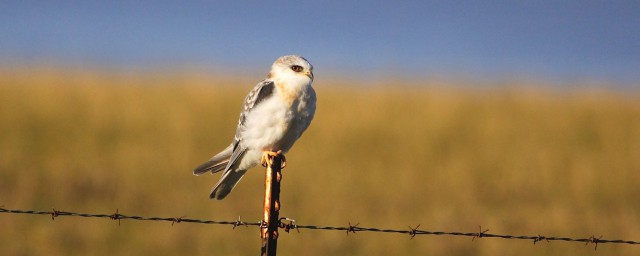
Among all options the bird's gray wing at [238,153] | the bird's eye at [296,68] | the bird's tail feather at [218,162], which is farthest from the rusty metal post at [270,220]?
the bird's eye at [296,68]

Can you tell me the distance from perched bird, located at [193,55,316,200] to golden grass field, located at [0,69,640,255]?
2.79 m

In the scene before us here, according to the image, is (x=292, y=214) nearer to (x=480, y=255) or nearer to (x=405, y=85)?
(x=480, y=255)

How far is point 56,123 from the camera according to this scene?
13633mm

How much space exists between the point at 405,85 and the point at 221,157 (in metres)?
16.4

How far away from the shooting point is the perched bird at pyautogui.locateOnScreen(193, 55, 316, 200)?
530cm

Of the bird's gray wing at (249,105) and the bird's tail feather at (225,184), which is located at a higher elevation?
the bird's gray wing at (249,105)

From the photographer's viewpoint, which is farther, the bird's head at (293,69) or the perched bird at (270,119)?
the bird's head at (293,69)

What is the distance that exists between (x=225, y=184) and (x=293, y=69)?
2.69 ft

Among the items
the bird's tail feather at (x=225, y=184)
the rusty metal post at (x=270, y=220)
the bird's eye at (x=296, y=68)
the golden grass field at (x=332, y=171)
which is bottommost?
the rusty metal post at (x=270, y=220)

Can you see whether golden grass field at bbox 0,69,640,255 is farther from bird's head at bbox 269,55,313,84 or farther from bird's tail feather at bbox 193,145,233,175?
bird's head at bbox 269,55,313,84

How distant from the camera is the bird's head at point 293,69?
5.40m

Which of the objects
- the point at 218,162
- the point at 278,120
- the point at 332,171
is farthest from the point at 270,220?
the point at 332,171

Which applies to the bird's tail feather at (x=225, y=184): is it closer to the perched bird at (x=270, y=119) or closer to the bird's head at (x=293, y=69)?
the perched bird at (x=270, y=119)

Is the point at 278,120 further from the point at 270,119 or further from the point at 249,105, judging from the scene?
the point at 249,105
